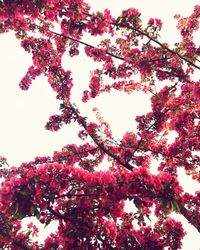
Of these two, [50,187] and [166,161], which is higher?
[166,161]

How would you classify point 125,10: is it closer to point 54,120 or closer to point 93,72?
point 93,72

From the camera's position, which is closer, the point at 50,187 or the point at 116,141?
the point at 50,187

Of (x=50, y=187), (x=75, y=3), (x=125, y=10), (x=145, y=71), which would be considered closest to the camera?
(x=50, y=187)

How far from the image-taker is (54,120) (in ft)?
30.1

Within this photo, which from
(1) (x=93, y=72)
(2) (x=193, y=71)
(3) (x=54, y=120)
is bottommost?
(2) (x=193, y=71)

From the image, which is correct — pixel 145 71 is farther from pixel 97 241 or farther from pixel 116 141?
pixel 97 241

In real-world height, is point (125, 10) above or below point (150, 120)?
above

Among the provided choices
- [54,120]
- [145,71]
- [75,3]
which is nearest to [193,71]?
[145,71]

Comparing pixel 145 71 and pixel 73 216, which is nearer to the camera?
pixel 73 216

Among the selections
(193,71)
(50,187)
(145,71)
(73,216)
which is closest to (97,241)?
(73,216)

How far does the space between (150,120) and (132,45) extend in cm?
229

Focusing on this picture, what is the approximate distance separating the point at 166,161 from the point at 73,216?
Result: 4.51 m

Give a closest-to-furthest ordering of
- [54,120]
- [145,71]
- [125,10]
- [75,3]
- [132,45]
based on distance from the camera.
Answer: [75,3] → [125,10] → [145,71] → [132,45] → [54,120]

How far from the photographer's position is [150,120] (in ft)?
26.1
